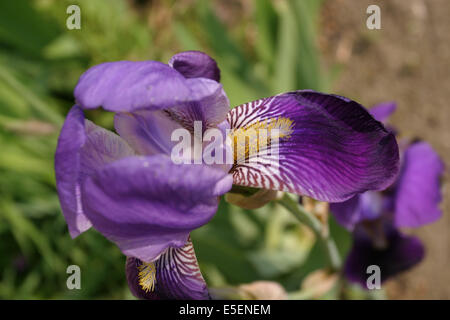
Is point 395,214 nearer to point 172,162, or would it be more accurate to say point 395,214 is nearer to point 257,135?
point 257,135

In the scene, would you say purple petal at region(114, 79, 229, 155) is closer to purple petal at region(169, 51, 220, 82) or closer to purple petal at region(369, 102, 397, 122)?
purple petal at region(169, 51, 220, 82)

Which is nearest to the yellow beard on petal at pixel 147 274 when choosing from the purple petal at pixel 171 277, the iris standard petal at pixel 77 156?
the purple petal at pixel 171 277

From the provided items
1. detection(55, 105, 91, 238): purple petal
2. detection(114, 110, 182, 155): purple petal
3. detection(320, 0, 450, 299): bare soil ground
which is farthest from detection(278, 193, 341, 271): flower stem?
detection(320, 0, 450, 299): bare soil ground

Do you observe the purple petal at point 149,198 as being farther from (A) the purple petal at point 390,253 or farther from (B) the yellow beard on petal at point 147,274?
(A) the purple petal at point 390,253

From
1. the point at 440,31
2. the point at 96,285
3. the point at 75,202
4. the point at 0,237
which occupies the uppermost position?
the point at 440,31

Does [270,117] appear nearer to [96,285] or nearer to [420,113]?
[96,285]
